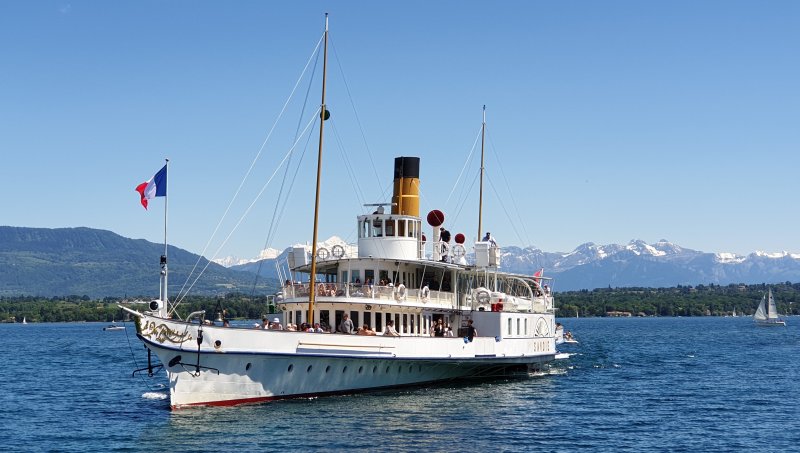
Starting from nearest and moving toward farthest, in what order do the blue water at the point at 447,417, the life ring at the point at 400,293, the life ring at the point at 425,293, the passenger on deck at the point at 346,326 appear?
the blue water at the point at 447,417, the passenger on deck at the point at 346,326, the life ring at the point at 400,293, the life ring at the point at 425,293

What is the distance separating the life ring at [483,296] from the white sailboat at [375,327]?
0.18 feet

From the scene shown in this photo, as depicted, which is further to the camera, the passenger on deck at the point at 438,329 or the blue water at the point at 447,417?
the passenger on deck at the point at 438,329

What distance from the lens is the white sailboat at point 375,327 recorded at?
35938mm

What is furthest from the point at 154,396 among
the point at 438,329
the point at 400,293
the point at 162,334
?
the point at 438,329

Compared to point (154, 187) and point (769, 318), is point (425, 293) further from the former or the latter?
point (769, 318)

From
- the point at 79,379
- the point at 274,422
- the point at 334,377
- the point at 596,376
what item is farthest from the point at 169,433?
the point at 596,376

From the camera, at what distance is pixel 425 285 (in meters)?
47.3

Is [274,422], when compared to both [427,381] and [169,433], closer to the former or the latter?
[169,433]

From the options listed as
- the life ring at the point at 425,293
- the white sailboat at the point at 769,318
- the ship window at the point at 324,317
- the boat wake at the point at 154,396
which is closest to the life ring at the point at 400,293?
the life ring at the point at 425,293

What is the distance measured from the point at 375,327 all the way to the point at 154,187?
37.8ft

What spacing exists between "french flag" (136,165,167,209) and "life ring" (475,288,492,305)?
16.9 m

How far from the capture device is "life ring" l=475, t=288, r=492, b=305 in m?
47.6

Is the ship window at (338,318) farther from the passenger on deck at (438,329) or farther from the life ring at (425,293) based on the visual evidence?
the passenger on deck at (438,329)

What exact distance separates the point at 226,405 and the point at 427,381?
1119 centimetres
